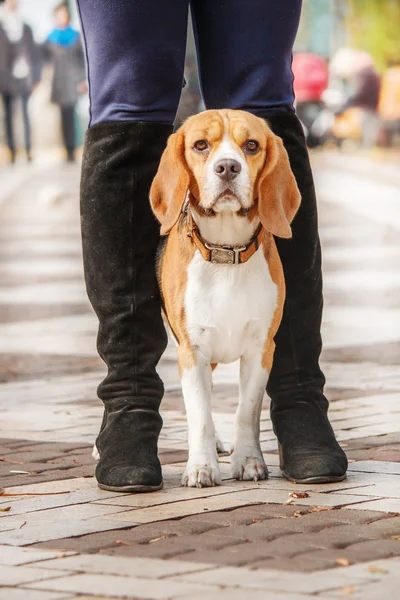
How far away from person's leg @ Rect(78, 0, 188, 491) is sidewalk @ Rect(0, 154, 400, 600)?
0.75ft

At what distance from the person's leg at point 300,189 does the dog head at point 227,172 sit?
0.54 ft

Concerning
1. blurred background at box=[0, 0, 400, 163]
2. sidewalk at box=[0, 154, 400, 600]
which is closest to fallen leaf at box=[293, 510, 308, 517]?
sidewalk at box=[0, 154, 400, 600]

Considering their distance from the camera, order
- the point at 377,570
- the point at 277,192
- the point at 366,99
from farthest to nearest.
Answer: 1. the point at 366,99
2. the point at 277,192
3. the point at 377,570

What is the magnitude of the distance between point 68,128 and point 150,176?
20.8m

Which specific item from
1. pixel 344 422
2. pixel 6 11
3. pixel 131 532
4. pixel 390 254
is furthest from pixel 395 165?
pixel 131 532

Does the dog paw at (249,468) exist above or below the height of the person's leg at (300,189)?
below

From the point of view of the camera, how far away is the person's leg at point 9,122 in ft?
79.2

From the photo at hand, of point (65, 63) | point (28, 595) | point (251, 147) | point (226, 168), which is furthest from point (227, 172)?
point (65, 63)

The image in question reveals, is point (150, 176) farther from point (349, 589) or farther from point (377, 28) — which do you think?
point (377, 28)

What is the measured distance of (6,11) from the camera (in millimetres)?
23891

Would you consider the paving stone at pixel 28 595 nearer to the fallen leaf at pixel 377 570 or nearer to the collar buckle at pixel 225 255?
the fallen leaf at pixel 377 570

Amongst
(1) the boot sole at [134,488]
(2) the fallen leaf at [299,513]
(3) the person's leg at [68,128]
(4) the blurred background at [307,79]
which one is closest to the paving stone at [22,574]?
(2) the fallen leaf at [299,513]

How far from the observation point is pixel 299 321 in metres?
4.35

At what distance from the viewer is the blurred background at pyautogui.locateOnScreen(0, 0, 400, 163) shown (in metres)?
23.8
